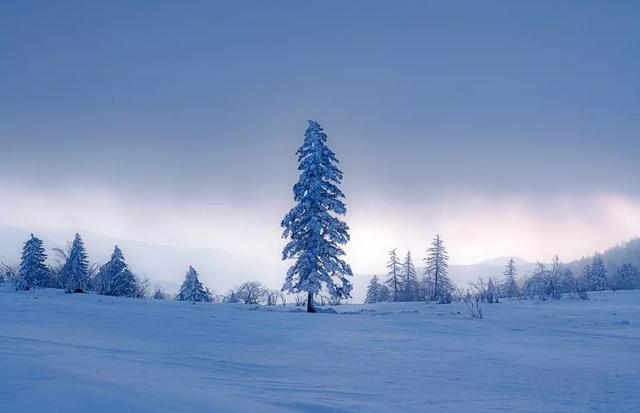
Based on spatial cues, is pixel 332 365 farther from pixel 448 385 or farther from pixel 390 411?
pixel 390 411

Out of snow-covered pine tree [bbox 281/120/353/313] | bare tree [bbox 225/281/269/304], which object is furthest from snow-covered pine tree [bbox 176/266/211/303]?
snow-covered pine tree [bbox 281/120/353/313]

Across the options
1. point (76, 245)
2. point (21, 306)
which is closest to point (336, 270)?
point (21, 306)

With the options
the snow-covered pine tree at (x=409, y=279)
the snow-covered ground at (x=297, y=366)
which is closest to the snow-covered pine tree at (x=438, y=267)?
the snow-covered pine tree at (x=409, y=279)

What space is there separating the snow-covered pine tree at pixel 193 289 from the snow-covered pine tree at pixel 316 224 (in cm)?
2902

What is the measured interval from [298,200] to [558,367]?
2018 cm

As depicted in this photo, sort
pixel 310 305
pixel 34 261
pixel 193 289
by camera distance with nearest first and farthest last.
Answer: pixel 310 305 < pixel 34 261 < pixel 193 289

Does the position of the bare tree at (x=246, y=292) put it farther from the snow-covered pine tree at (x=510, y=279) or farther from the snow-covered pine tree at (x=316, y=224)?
the snow-covered pine tree at (x=510, y=279)

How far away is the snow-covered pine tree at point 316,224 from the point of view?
2473 centimetres

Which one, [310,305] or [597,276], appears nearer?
[310,305]

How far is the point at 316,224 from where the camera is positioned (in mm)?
24609

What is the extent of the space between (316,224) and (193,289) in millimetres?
31126

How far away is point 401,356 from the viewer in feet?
23.1

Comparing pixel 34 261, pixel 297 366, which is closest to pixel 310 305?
pixel 297 366

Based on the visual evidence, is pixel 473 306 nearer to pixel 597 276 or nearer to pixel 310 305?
pixel 310 305
